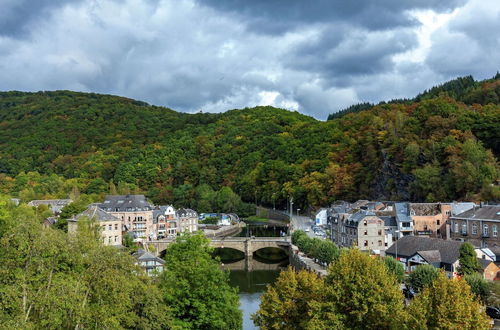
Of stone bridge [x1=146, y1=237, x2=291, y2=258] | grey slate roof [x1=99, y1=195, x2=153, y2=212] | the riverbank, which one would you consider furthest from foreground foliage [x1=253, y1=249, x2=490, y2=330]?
grey slate roof [x1=99, y1=195, x2=153, y2=212]

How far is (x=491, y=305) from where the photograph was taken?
33438mm

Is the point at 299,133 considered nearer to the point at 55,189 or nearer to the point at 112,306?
the point at 55,189

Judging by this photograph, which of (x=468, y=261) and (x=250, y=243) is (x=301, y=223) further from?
(x=468, y=261)

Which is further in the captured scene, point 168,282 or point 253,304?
point 253,304

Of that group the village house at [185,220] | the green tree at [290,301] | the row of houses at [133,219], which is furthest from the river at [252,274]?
the green tree at [290,301]

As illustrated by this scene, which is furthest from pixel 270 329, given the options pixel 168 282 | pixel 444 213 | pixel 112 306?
pixel 444 213

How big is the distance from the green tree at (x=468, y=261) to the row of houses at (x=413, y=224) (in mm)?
14524

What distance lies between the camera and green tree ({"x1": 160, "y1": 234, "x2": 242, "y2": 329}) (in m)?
26.3

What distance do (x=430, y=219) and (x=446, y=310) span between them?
45108 millimetres

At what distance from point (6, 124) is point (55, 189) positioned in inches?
3376

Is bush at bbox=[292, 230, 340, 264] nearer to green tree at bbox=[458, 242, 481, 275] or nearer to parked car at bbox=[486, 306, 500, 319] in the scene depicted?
green tree at bbox=[458, 242, 481, 275]

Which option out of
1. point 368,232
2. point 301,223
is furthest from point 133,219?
point 368,232

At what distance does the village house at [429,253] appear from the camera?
43375mm

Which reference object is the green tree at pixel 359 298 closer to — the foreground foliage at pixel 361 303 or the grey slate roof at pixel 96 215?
the foreground foliage at pixel 361 303
